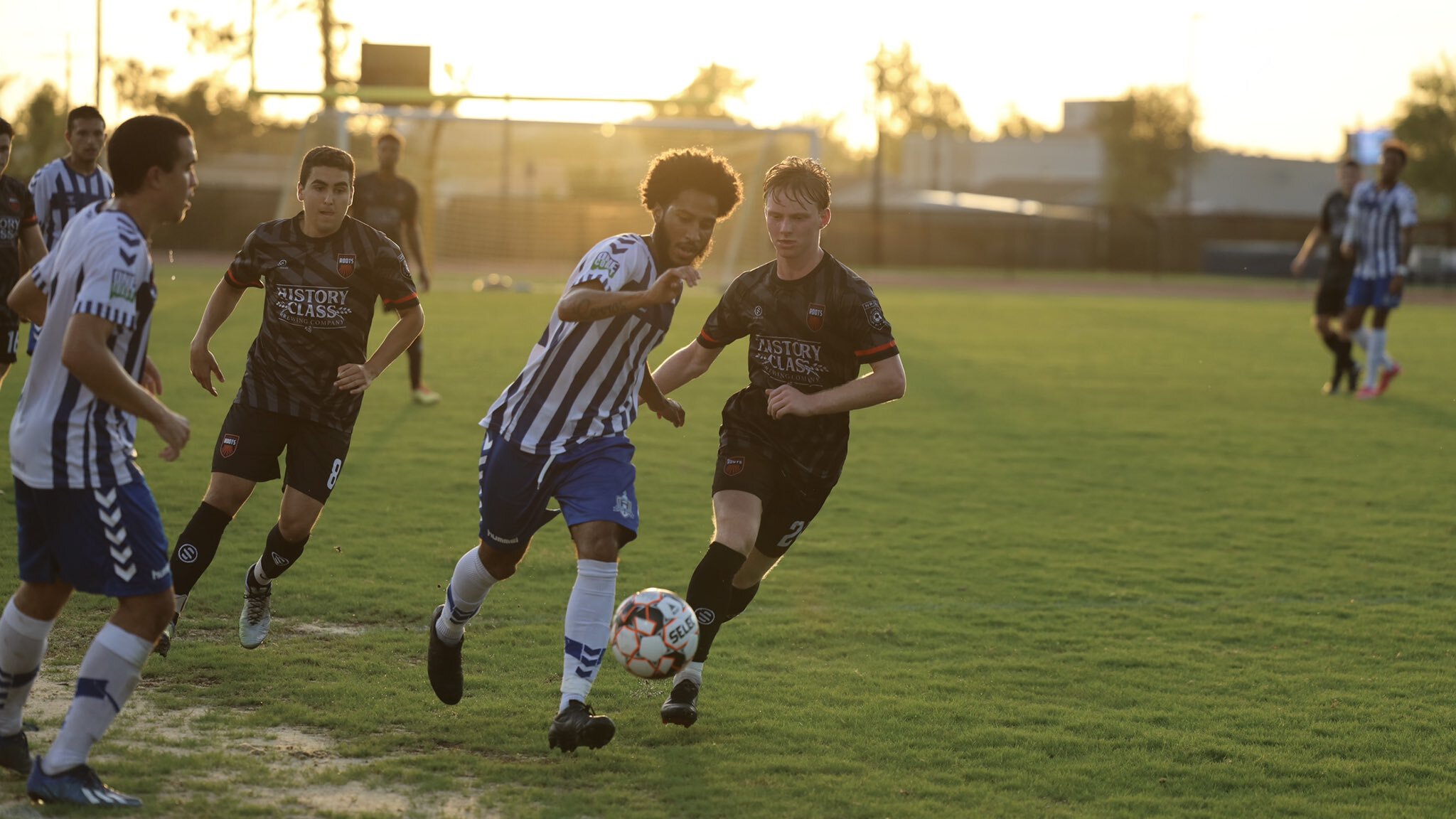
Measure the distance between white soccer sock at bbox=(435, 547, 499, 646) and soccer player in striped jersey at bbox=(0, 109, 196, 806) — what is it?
112 cm

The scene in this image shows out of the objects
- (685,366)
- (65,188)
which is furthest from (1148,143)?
(685,366)

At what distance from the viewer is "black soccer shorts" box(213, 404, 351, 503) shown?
5.59 meters

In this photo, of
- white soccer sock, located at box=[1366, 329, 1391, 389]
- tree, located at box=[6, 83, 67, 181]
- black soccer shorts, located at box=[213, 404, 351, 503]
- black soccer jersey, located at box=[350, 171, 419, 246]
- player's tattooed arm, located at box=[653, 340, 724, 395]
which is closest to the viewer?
player's tattooed arm, located at box=[653, 340, 724, 395]

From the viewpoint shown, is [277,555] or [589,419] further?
[277,555]

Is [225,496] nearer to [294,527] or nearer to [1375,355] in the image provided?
[294,527]

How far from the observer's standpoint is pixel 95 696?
3.94 m

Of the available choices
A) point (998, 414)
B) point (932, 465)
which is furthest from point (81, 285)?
point (998, 414)

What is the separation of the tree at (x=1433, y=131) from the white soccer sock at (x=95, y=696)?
61.6 meters

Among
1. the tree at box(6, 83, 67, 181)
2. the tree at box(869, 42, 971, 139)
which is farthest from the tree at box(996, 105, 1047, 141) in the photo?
the tree at box(6, 83, 67, 181)

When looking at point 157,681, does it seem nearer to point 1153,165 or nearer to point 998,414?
point 998,414

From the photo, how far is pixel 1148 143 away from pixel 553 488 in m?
73.5

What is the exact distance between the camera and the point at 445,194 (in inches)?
1339

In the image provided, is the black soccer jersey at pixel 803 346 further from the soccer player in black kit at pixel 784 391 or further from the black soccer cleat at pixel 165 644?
the black soccer cleat at pixel 165 644

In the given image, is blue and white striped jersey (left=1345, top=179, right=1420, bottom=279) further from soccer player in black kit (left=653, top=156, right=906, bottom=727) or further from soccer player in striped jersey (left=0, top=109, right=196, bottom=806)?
soccer player in striped jersey (left=0, top=109, right=196, bottom=806)
